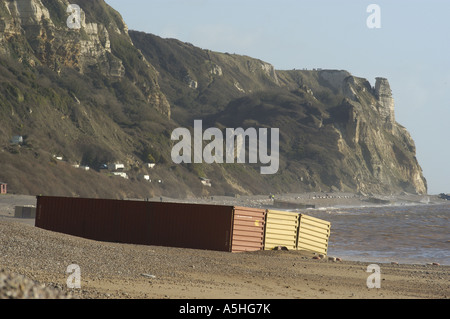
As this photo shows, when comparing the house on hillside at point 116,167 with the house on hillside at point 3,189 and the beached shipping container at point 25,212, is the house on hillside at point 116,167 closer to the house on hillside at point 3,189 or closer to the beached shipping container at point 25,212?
the house on hillside at point 3,189

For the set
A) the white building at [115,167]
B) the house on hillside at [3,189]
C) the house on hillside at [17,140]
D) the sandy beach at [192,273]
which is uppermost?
the house on hillside at [17,140]

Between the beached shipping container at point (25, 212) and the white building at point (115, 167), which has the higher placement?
the white building at point (115, 167)

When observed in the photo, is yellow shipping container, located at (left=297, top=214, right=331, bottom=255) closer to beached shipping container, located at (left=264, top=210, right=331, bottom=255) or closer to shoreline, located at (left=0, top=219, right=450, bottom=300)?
beached shipping container, located at (left=264, top=210, right=331, bottom=255)

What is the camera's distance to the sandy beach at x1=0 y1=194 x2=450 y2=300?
1474 centimetres

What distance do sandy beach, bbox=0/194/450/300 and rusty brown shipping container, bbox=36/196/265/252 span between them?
1168mm

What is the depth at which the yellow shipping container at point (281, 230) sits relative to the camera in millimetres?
29703

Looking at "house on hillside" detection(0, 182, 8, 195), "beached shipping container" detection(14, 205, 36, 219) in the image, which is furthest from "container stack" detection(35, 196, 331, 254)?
"house on hillside" detection(0, 182, 8, 195)

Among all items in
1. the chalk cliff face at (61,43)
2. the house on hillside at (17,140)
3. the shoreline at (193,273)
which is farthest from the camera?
the chalk cliff face at (61,43)

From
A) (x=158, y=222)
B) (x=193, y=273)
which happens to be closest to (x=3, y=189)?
(x=158, y=222)

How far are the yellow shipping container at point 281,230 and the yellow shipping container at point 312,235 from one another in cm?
41

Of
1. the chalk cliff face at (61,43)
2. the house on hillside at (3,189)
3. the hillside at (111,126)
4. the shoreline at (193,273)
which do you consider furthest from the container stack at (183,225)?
the chalk cliff face at (61,43)
